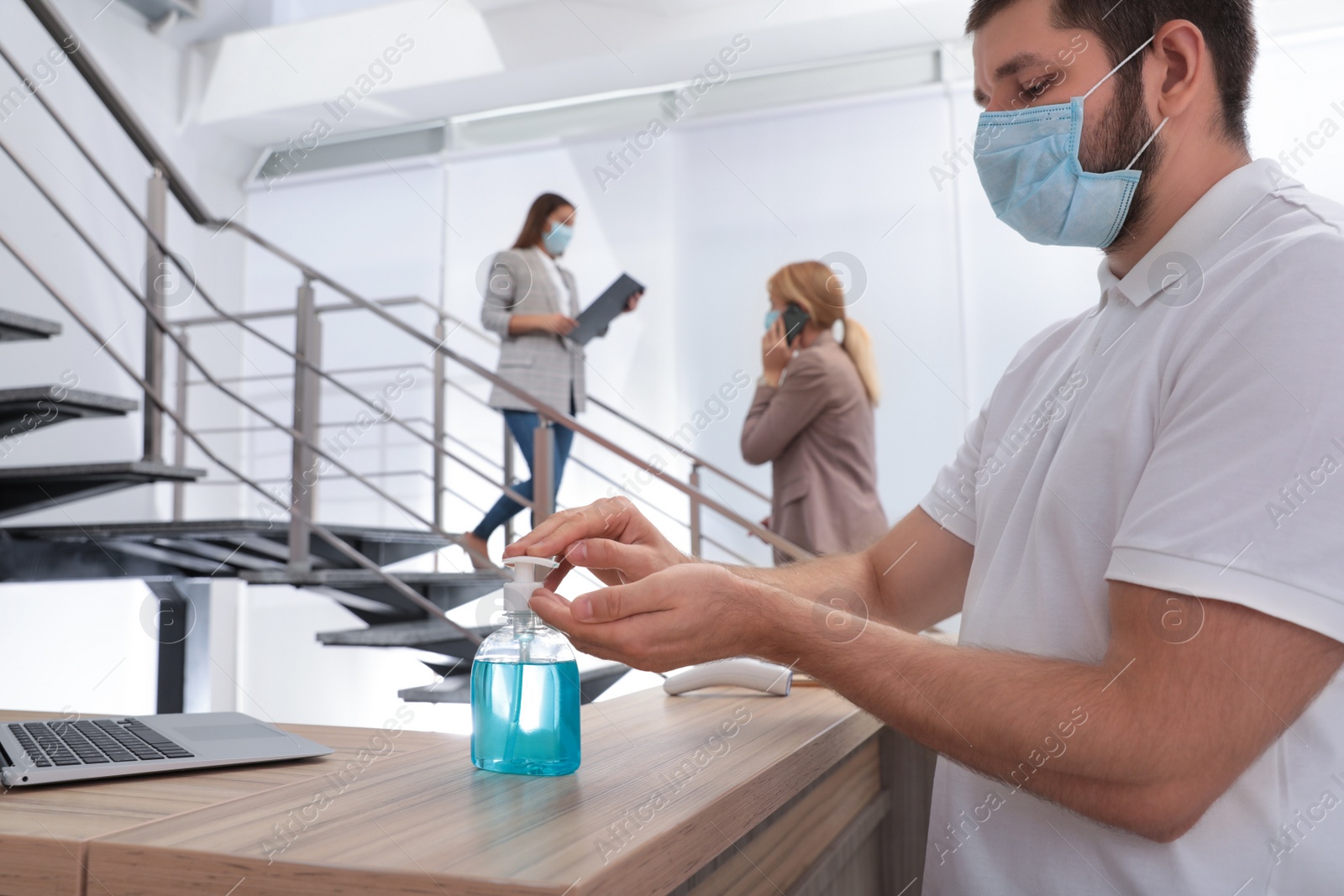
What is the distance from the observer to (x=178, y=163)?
429 cm

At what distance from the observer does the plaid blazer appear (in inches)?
102

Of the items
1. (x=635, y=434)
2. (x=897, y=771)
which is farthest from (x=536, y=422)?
(x=897, y=771)

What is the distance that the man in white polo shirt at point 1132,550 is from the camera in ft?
1.65

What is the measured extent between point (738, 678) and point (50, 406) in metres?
1.37

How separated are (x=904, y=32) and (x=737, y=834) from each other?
3613 millimetres

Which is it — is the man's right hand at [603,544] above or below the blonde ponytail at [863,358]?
below

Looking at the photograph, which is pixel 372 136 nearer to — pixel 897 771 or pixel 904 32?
pixel 904 32

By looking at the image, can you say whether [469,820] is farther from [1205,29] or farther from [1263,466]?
[1205,29]

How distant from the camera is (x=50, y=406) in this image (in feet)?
5.48

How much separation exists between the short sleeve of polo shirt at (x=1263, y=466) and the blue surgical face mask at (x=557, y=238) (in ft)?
7.38

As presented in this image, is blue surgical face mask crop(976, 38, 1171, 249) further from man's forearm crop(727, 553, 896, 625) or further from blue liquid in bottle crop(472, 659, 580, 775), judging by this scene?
blue liquid in bottle crop(472, 659, 580, 775)

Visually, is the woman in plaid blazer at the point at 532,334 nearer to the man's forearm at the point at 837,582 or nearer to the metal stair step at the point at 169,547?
the metal stair step at the point at 169,547

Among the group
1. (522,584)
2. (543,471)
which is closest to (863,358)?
(543,471)

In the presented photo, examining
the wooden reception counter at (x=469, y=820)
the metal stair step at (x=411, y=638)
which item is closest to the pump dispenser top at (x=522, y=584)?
the wooden reception counter at (x=469, y=820)
